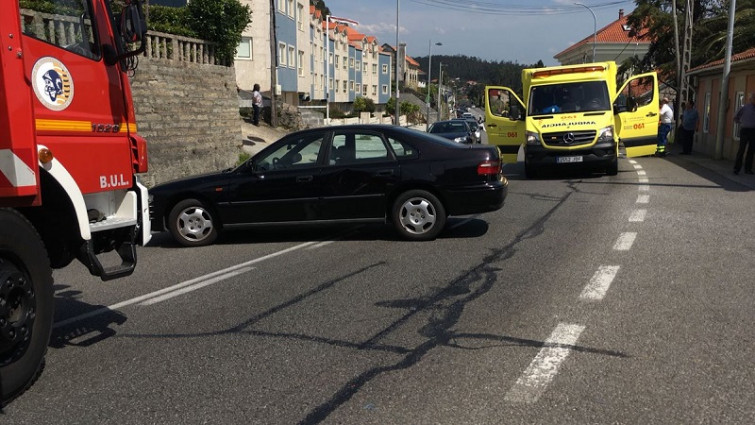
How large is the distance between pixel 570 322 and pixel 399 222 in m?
3.98

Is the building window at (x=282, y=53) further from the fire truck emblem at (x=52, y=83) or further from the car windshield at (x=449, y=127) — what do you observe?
the fire truck emblem at (x=52, y=83)

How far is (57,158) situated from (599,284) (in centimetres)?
451

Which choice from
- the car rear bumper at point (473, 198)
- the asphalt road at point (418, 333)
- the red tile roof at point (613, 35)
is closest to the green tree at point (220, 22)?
the asphalt road at point (418, 333)

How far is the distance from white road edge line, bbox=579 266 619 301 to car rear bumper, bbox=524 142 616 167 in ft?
29.8

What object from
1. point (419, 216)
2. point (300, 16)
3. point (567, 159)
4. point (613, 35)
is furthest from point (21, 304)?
point (613, 35)

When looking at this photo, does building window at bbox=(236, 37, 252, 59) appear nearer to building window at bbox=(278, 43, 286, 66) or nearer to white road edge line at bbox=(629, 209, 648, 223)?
building window at bbox=(278, 43, 286, 66)

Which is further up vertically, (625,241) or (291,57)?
(291,57)

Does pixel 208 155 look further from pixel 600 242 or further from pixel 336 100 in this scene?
pixel 336 100

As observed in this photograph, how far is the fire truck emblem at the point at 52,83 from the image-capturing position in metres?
4.30

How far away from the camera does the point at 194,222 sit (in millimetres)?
9188

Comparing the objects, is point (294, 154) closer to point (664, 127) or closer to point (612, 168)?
point (612, 168)

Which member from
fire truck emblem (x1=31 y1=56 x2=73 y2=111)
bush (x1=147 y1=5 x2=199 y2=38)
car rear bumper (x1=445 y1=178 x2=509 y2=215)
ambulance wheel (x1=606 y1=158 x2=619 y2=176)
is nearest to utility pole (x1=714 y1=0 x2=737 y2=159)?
ambulance wheel (x1=606 y1=158 x2=619 y2=176)

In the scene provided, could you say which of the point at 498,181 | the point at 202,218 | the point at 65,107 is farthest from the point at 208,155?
the point at 65,107

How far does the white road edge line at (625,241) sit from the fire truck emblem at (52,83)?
586 cm
